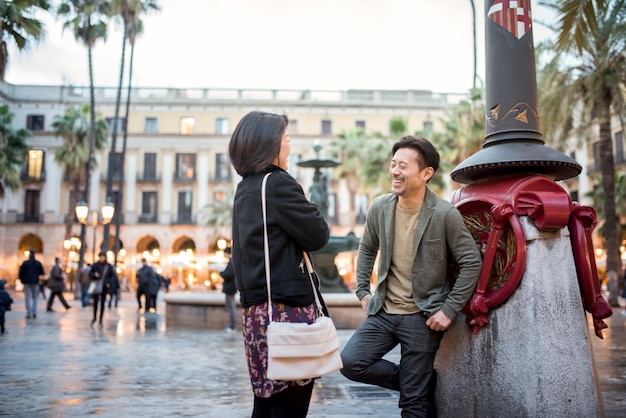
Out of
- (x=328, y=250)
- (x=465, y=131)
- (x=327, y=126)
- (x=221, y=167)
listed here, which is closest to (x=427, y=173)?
(x=328, y=250)

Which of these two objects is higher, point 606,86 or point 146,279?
point 606,86

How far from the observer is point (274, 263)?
7.99 ft

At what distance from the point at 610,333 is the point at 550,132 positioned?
35.1 ft

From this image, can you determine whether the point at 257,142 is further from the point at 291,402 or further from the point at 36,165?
the point at 36,165

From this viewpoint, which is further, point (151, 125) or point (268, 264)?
point (151, 125)

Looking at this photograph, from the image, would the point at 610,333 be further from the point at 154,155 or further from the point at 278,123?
the point at 154,155

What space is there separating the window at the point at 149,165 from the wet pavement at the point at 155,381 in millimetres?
40475

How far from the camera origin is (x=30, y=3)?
1359cm

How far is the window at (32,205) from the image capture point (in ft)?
156

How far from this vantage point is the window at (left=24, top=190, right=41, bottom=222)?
47.6 metres

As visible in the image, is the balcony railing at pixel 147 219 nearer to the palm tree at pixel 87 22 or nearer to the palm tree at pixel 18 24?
the palm tree at pixel 87 22

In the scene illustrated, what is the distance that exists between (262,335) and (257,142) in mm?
803

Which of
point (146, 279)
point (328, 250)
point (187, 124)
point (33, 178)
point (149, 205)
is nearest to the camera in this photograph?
point (328, 250)

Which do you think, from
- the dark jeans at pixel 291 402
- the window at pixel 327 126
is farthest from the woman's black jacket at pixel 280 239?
the window at pixel 327 126
